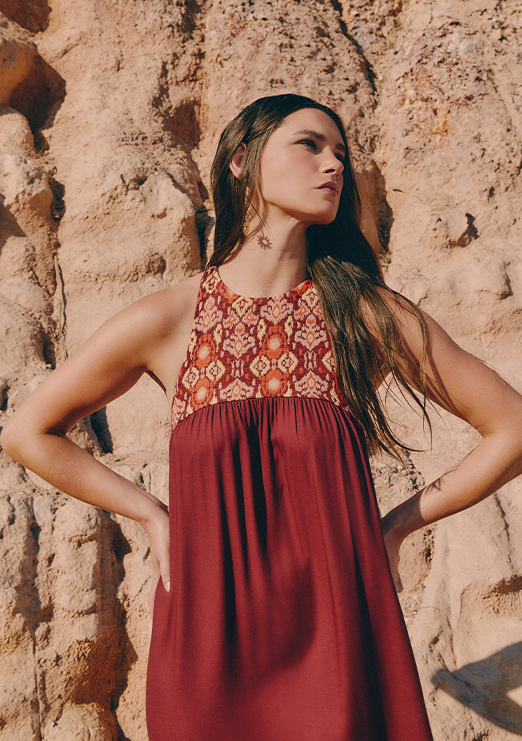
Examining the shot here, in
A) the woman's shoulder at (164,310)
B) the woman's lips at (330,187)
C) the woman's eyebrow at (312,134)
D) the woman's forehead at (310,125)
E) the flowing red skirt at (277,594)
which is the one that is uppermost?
the woman's forehead at (310,125)

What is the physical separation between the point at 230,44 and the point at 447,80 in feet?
4.45

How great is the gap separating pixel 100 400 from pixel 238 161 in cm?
78

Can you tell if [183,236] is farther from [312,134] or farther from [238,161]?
A: [312,134]

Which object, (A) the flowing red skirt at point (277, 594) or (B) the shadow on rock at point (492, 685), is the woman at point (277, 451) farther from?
(B) the shadow on rock at point (492, 685)

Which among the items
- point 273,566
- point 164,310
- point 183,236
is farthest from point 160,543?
point 183,236

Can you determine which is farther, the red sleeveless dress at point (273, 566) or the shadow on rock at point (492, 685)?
the shadow on rock at point (492, 685)

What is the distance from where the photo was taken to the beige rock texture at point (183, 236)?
8.22 ft

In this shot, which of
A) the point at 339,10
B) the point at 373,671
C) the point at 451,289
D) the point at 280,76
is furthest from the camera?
the point at 339,10

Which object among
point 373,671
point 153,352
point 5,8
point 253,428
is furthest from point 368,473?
point 5,8

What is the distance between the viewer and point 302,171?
169 centimetres

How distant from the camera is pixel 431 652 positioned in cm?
261

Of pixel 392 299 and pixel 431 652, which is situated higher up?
pixel 392 299

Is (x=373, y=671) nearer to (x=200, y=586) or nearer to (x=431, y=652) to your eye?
(x=200, y=586)

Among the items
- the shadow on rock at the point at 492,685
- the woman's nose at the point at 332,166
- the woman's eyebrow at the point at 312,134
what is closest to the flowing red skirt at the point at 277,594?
the woman's nose at the point at 332,166
